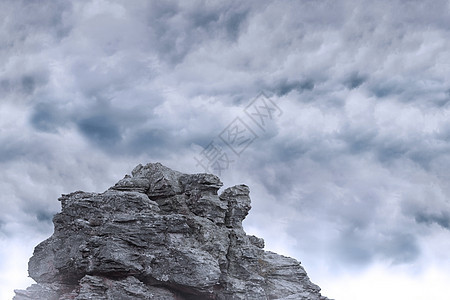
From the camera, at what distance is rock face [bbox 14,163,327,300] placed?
42188 mm

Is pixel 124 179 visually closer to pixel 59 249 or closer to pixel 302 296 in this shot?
pixel 59 249

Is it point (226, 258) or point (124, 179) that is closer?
point (226, 258)

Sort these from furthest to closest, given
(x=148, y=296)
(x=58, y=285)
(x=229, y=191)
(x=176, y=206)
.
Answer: (x=229, y=191) < (x=176, y=206) < (x=58, y=285) < (x=148, y=296)

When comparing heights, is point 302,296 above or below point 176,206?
below

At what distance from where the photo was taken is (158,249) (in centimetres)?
4322

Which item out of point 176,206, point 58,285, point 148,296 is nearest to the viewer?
point 148,296

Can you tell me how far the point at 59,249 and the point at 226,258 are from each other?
58.6 ft

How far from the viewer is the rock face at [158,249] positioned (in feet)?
138

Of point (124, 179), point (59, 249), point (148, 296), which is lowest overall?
point (148, 296)

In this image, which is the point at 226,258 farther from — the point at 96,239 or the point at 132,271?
the point at 96,239

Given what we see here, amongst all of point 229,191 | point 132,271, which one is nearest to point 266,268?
point 229,191

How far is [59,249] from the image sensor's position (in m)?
46.1

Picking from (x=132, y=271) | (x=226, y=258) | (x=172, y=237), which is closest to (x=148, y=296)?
(x=132, y=271)

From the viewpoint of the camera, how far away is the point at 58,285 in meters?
45.0
